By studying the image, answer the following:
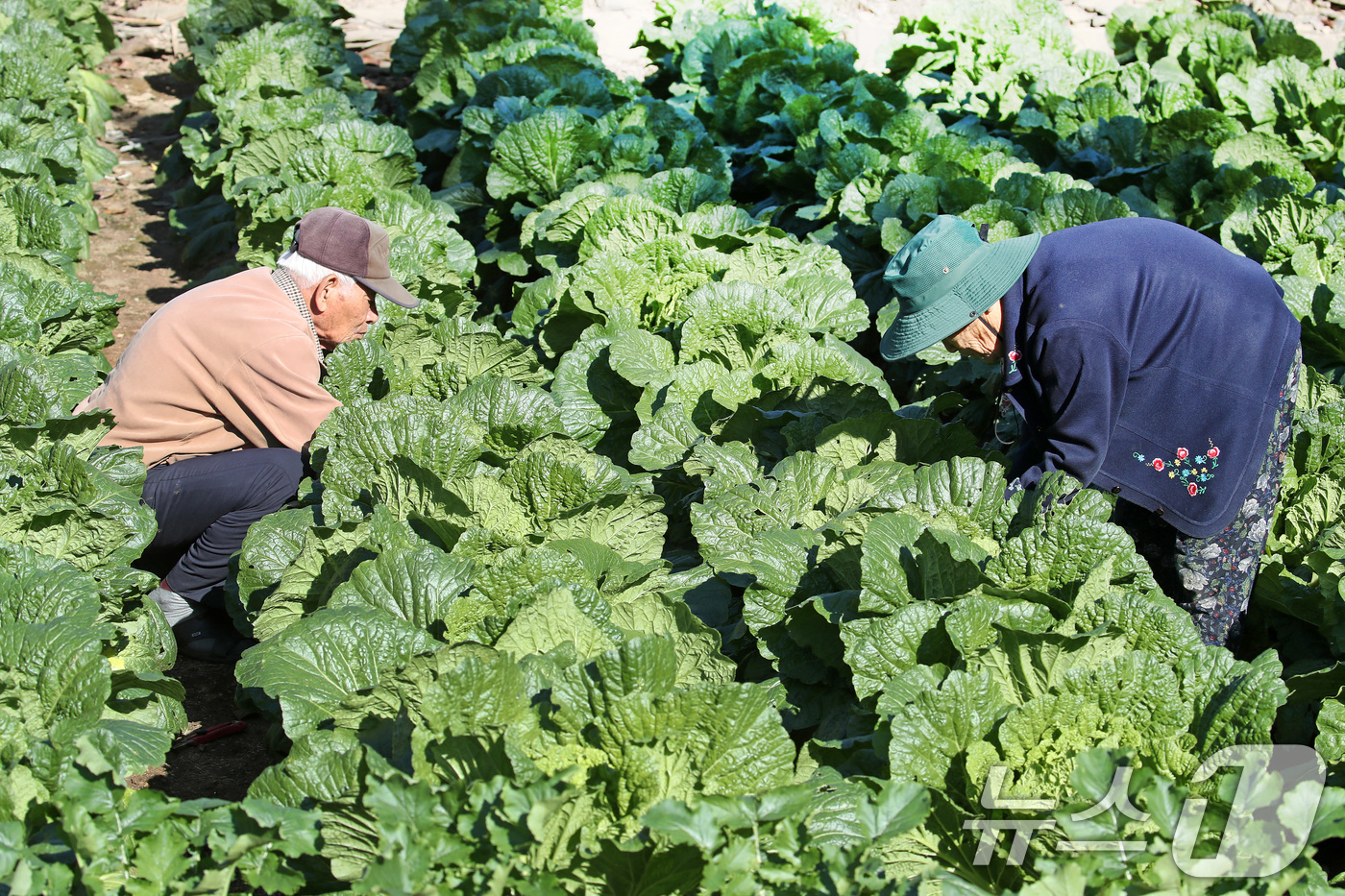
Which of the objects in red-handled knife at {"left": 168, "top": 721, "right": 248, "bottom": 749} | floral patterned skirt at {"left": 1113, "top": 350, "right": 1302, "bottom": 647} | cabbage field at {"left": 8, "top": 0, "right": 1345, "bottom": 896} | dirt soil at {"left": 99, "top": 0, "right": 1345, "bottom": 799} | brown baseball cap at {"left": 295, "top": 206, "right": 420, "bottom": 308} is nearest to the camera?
cabbage field at {"left": 8, "top": 0, "right": 1345, "bottom": 896}

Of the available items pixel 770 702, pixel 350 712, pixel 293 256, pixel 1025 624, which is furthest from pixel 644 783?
pixel 293 256

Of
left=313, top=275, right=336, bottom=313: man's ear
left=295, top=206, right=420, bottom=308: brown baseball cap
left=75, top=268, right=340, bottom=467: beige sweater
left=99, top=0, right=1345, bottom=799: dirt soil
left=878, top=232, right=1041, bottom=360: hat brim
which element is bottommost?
left=99, top=0, right=1345, bottom=799: dirt soil

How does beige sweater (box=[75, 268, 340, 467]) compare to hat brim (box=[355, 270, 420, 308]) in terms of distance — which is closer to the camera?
beige sweater (box=[75, 268, 340, 467])

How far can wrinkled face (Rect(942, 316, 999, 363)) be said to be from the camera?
2938 millimetres

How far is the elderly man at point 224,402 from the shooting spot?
3734mm

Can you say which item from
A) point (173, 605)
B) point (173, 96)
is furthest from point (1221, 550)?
point (173, 96)

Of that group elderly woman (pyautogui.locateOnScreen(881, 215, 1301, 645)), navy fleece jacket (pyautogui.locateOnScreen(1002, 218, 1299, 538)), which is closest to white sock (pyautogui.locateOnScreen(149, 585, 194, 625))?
elderly woman (pyautogui.locateOnScreen(881, 215, 1301, 645))

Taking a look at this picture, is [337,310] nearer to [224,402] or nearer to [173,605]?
[224,402]

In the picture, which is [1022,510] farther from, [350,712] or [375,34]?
[375,34]

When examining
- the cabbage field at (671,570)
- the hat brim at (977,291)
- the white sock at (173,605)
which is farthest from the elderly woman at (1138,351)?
the white sock at (173,605)

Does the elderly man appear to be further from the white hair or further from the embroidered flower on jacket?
the embroidered flower on jacket

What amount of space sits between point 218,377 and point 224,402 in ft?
0.35

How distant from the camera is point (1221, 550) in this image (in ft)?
9.93

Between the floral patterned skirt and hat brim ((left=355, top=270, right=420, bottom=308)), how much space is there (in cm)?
259
